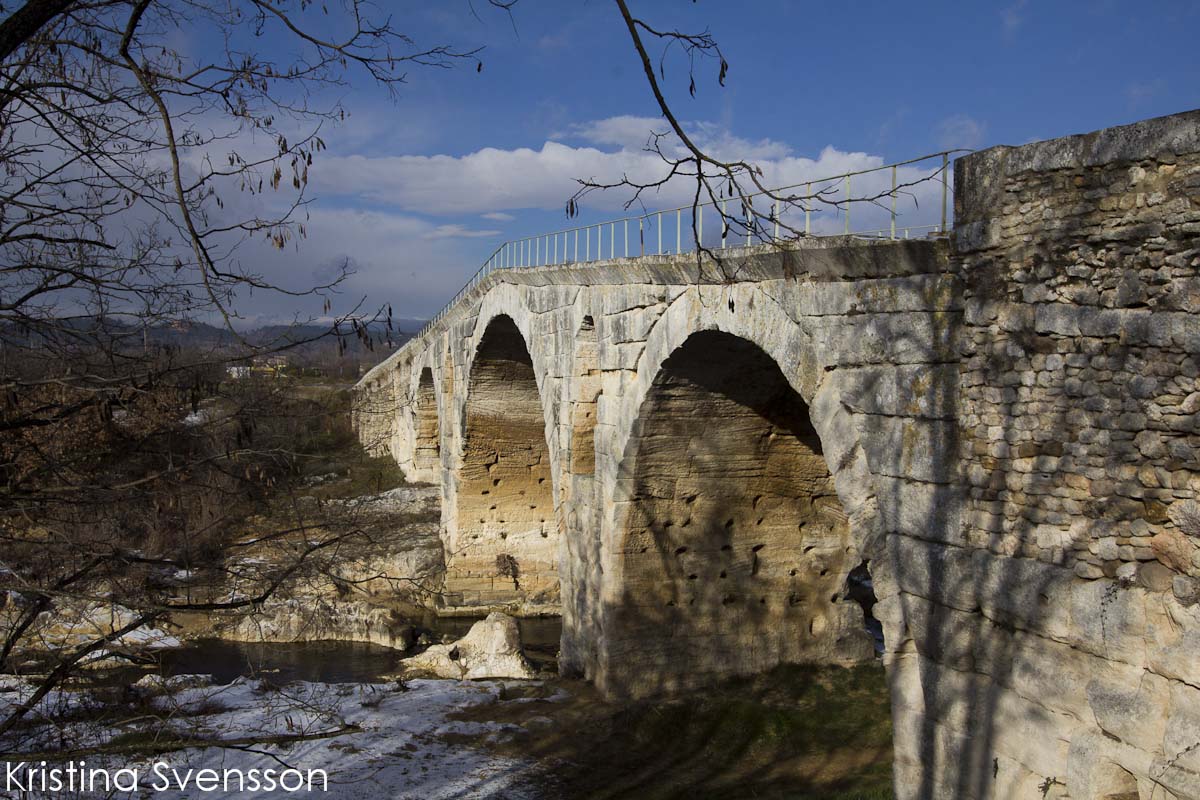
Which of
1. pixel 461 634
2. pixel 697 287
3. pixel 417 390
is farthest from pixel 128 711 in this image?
pixel 417 390

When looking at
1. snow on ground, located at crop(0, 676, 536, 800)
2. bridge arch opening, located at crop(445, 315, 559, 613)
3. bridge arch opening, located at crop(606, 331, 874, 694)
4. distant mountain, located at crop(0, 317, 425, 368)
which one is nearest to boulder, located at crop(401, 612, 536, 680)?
snow on ground, located at crop(0, 676, 536, 800)

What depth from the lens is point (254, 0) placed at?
3.69 meters

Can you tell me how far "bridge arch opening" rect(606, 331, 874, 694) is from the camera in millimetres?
10578

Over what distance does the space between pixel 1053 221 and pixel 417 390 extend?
22.4 metres

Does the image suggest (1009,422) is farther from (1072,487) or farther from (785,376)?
(785,376)

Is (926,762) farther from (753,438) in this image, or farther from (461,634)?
(461,634)

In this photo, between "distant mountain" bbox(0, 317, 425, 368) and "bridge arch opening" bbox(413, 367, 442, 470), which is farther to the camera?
"bridge arch opening" bbox(413, 367, 442, 470)

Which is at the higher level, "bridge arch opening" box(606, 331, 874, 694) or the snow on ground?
"bridge arch opening" box(606, 331, 874, 694)

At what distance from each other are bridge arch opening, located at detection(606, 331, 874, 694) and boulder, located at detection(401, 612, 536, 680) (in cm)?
303

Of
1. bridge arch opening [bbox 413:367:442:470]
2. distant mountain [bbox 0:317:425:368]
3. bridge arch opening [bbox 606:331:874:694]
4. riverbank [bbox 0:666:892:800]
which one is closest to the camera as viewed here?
distant mountain [bbox 0:317:425:368]

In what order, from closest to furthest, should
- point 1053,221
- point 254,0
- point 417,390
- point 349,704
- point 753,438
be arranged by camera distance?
point 254,0, point 1053,221, point 753,438, point 349,704, point 417,390

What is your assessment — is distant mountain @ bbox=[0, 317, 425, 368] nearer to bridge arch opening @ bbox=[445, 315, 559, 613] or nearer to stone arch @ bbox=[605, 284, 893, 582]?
stone arch @ bbox=[605, 284, 893, 582]

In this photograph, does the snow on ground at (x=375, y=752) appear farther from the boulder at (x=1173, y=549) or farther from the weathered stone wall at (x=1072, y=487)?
the boulder at (x=1173, y=549)

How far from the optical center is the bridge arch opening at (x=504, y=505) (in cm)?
1884
